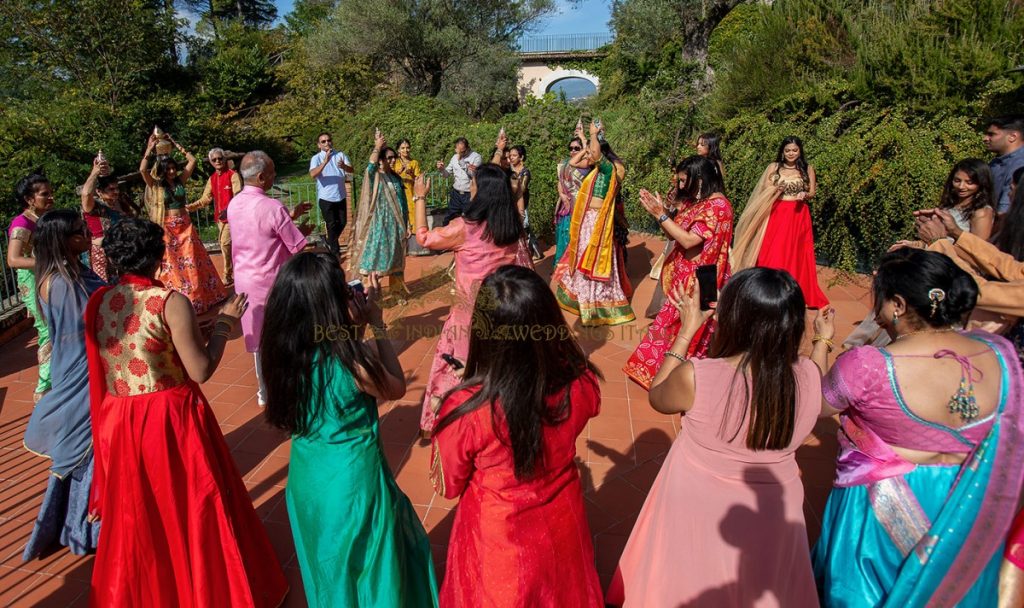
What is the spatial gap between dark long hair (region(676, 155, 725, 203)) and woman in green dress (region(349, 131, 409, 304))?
3692 mm

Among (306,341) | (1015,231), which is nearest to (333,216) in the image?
(306,341)

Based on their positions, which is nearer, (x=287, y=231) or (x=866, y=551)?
(x=866, y=551)

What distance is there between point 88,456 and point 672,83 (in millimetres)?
11938

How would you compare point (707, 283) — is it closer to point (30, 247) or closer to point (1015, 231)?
point (1015, 231)

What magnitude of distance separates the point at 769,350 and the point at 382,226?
579cm

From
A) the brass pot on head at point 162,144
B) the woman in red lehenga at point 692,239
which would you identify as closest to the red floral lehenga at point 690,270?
the woman in red lehenga at point 692,239

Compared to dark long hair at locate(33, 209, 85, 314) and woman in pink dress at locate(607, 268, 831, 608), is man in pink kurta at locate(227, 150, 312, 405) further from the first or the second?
woman in pink dress at locate(607, 268, 831, 608)

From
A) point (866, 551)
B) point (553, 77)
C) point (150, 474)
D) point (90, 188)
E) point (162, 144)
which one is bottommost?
point (866, 551)

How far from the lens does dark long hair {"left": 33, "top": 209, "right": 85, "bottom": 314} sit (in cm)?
300

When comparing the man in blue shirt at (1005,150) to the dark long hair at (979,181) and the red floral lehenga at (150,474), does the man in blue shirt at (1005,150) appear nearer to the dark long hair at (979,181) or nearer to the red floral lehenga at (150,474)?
the dark long hair at (979,181)

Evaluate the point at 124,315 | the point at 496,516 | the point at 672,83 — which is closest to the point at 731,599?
the point at 496,516

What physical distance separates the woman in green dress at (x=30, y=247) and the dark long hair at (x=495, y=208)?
250 cm

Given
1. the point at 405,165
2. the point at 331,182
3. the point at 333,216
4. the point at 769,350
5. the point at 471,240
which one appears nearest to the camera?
the point at 769,350

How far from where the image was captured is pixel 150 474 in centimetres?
237
